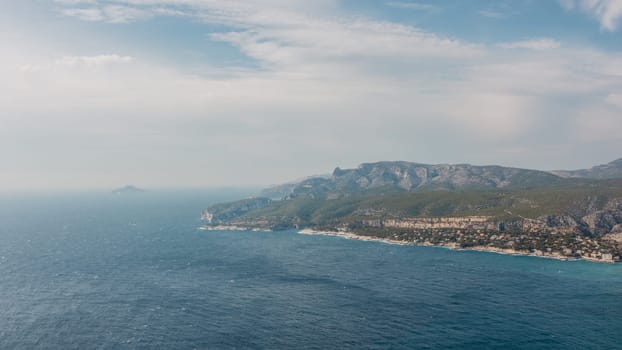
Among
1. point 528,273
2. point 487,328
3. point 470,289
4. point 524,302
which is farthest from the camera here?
point 528,273

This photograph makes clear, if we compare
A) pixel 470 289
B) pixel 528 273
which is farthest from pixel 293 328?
pixel 528 273

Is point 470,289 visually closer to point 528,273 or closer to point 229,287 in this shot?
point 528,273

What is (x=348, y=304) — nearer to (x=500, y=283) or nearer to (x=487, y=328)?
(x=487, y=328)

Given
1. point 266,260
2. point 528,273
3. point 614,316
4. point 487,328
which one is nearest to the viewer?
point 487,328

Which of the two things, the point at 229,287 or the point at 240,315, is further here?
the point at 229,287

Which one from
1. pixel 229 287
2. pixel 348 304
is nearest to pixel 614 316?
pixel 348 304

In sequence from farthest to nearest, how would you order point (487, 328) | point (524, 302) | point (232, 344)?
1. point (524, 302)
2. point (487, 328)
3. point (232, 344)
